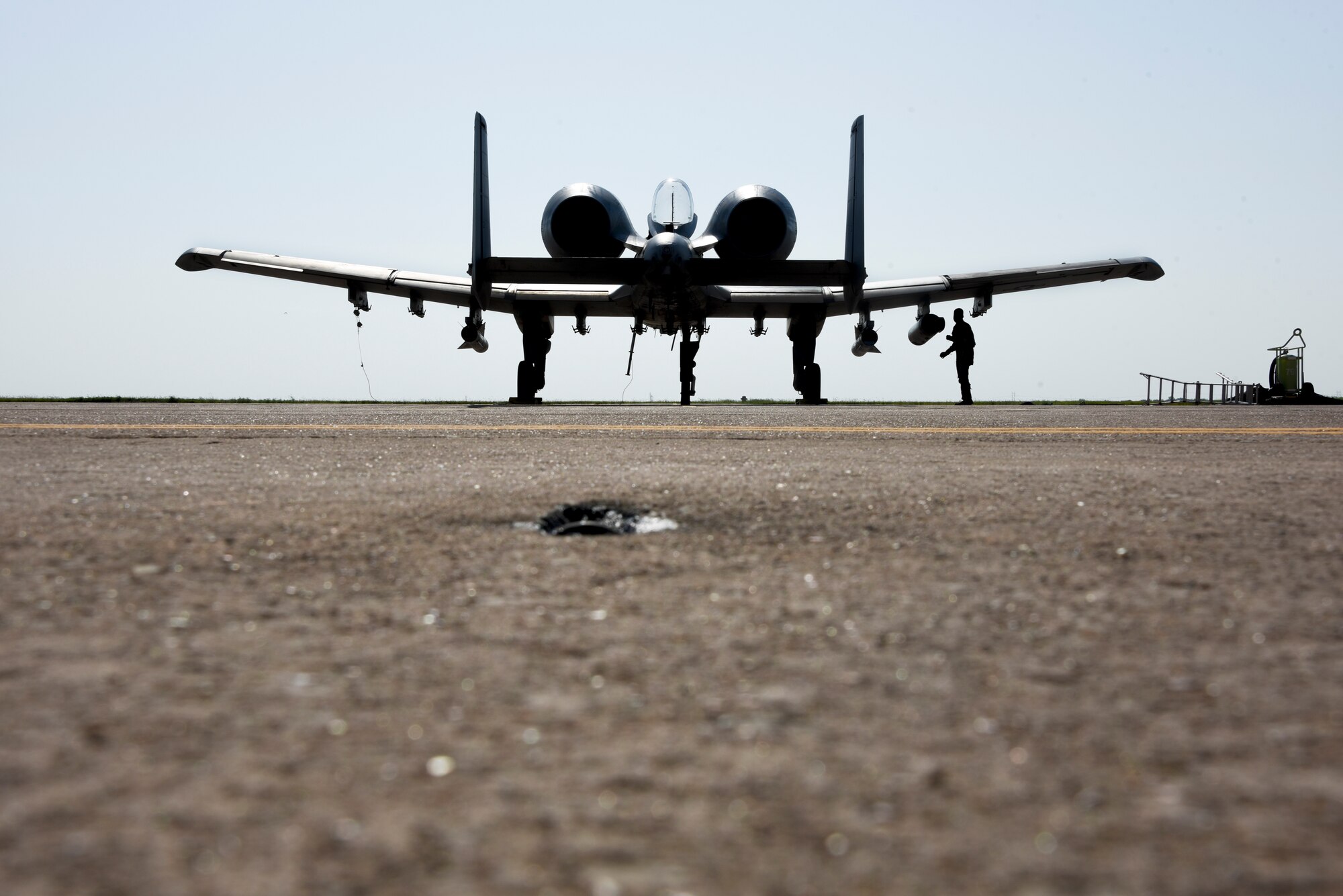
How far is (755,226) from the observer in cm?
2295

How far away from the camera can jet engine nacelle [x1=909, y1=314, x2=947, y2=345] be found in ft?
78.1

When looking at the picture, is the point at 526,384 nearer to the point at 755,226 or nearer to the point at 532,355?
the point at 532,355

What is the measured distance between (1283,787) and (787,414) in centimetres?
1083

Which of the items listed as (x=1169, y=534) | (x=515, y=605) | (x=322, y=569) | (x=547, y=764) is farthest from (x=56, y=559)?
(x=1169, y=534)

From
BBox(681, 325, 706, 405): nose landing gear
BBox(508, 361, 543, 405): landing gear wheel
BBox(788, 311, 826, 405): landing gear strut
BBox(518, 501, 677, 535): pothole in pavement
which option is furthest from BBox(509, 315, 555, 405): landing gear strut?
BBox(518, 501, 677, 535): pothole in pavement

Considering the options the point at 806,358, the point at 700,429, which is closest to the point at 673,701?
the point at 700,429

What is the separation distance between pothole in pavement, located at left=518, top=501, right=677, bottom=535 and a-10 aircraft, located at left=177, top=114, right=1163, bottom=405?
1591 cm

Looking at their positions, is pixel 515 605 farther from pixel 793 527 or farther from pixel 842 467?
pixel 842 467

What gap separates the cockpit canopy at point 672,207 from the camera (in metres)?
24.2

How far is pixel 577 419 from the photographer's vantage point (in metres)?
10.2

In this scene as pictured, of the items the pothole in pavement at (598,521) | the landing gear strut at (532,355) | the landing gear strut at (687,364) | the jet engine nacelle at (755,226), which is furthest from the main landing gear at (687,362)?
the pothole in pavement at (598,521)

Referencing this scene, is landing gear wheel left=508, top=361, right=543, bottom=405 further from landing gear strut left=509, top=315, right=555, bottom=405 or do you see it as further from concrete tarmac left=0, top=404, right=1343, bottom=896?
concrete tarmac left=0, top=404, right=1343, bottom=896

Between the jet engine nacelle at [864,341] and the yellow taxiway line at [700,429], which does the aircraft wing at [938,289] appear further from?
the yellow taxiway line at [700,429]

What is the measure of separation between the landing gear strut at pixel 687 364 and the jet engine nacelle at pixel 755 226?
108 inches
